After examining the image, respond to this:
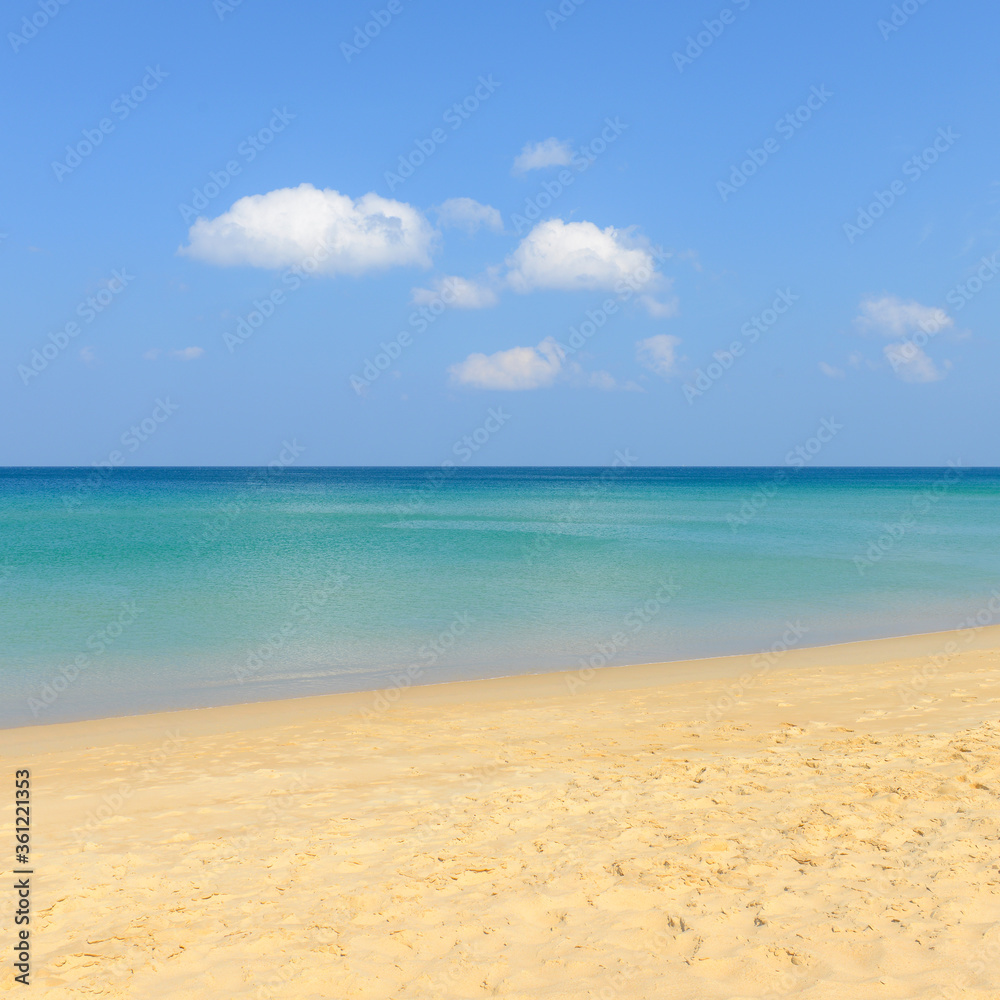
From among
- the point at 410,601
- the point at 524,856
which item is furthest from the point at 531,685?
the point at 410,601

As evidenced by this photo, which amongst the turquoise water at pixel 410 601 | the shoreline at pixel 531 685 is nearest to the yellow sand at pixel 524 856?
the shoreline at pixel 531 685

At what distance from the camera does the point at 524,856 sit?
18.1ft

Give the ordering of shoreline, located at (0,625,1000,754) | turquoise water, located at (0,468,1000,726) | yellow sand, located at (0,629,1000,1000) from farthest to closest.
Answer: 1. turquoise water, located at (0,468,1000,726)
2. shoreline, located at (0,625,1000,754)
3. yellow sand, located at (0,629,1000,1000)

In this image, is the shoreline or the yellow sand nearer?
the yellow sand

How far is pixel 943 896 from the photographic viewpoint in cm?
471

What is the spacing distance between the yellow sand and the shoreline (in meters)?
0.46

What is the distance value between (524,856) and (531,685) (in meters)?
6.25

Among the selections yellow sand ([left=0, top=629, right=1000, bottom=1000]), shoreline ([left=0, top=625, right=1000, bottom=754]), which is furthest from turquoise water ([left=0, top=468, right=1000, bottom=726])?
yellow sand ([left=0, top=629, right=1000, bottom=1000])

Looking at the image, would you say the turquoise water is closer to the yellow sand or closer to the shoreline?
the shoreline

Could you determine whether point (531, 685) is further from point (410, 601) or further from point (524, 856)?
point (410, 601)

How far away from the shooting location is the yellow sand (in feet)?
13.8

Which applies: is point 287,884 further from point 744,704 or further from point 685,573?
point 685,573

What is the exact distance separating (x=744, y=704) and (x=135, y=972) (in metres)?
7.80

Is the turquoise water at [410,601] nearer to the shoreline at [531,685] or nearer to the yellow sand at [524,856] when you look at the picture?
the shoreline at [531,685]
